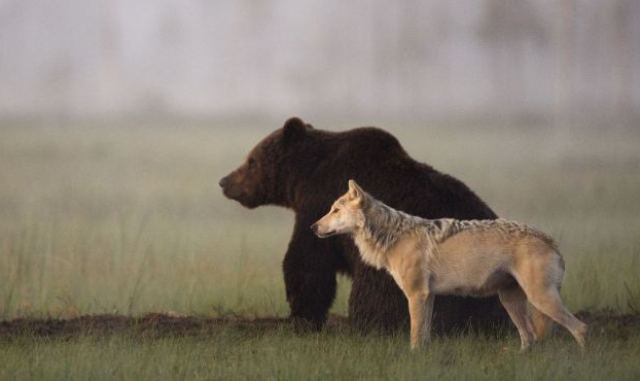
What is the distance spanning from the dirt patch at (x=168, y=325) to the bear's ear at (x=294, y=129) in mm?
1477

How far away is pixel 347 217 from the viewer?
327 inches

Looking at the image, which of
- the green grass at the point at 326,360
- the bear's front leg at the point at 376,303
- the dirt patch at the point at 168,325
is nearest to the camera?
the green grass at the point at 326,360

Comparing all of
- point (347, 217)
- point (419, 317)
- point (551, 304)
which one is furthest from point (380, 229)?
point (551, 304)

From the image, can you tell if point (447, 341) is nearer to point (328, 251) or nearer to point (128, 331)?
point (328, 251)

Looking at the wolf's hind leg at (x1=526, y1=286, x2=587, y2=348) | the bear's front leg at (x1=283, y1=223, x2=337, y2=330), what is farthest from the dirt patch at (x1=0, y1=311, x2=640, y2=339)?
the wolf's hind leg at (x1=526, y1=286, x2=587, y2=348)

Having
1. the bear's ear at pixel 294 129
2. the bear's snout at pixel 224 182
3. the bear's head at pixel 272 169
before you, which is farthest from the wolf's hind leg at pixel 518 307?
the bear's snout at pixel 224 182

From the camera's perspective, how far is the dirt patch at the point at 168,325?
965 cm

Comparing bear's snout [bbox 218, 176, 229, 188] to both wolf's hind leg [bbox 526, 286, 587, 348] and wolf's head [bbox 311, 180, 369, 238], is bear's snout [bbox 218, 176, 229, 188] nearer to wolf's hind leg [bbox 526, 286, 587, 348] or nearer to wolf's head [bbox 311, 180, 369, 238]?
wolf's head [bbox 311, 180, 369, 238]

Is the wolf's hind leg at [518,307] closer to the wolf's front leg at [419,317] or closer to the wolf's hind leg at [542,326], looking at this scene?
the wolf's hind leg at [542,326]

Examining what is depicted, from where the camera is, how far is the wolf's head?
8.27m

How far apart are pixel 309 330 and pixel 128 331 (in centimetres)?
143

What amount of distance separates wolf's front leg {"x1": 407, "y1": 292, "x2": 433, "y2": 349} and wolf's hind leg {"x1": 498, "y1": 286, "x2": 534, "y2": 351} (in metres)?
0.64

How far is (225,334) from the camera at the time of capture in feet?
30.9

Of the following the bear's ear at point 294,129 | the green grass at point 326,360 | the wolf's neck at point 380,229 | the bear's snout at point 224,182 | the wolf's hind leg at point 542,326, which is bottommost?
the green grass at point 326,360
